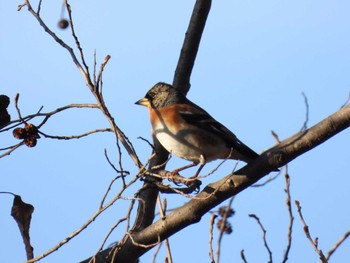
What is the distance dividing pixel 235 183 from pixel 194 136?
1435mm

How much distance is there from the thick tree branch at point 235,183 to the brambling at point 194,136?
0.98 metres

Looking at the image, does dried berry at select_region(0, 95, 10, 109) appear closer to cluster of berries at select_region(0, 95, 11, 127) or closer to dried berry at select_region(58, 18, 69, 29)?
cluster of berries at select_region(0, 95, 11, 127)

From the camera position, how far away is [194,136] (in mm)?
5441

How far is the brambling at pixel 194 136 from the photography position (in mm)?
5348

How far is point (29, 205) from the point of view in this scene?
14.1 feet

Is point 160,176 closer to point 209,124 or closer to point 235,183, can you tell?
point 235,183

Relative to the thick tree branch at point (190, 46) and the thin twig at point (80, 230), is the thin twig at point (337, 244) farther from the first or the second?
the thick tree branch at point (190, 46)

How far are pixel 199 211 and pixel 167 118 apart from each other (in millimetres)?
1594

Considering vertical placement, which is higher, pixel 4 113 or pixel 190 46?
pixel 190 46

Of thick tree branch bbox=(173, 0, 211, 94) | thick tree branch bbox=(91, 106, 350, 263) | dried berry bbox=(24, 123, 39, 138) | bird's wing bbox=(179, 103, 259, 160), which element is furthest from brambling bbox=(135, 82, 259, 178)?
dried berry bbox=(24, 123, 39, 138)

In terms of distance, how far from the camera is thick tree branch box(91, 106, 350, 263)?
3695 mm

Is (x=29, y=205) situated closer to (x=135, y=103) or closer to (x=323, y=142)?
(x=323, y=142)

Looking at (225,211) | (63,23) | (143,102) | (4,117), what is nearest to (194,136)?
(225,211)

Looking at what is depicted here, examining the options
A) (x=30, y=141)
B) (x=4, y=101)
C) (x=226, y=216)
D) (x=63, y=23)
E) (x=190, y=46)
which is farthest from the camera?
(x=190, y=46)
